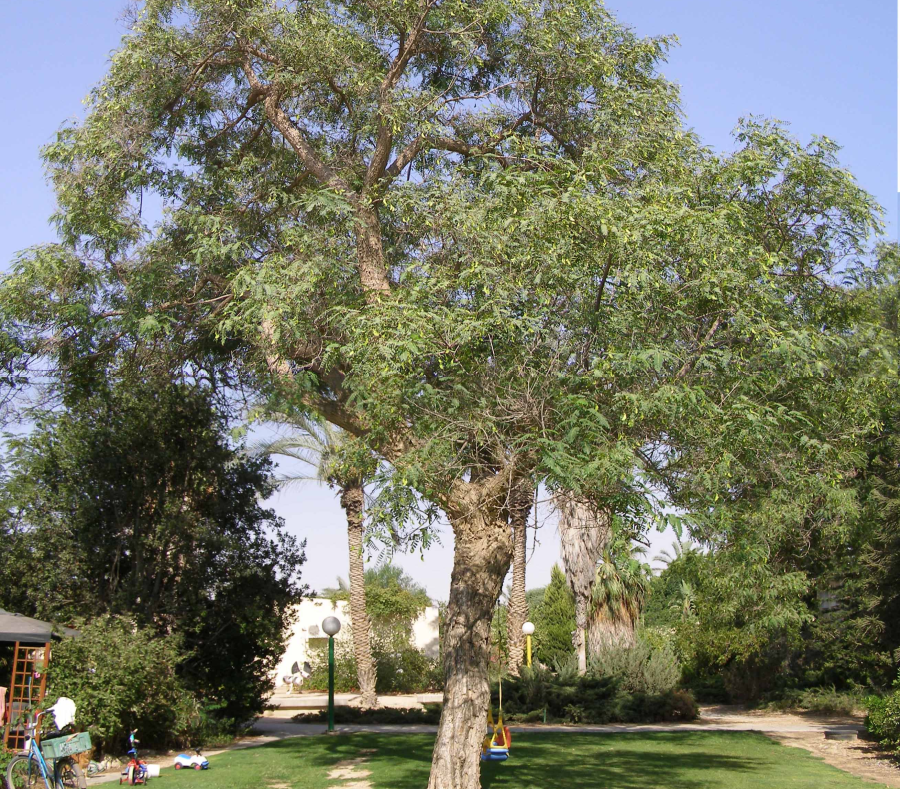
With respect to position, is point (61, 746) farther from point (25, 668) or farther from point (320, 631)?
point (320, 631)

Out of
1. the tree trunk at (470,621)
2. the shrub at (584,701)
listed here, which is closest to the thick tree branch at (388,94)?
the tree trunk at (470,621)

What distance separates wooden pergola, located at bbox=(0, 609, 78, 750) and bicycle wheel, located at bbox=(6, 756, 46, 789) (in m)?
1.87

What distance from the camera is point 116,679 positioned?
13.6m

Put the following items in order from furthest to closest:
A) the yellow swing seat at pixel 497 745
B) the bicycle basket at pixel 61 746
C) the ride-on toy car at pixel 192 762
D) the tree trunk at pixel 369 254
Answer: the ride-on toy car at pixel 192 762, the yellow swing seat at pixel 497 745, the tree trunk at pixel 369 254, the bicycle basket at pixel 61 746

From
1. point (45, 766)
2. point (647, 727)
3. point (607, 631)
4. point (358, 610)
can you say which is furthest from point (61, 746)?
point (607, 631)

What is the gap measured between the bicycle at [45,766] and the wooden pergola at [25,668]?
6.33 feet

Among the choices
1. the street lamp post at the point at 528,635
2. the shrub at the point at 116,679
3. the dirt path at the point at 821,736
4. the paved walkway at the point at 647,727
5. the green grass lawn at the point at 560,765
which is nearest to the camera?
the green grass lawn at the point at 560,765

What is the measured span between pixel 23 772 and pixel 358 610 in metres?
14.7

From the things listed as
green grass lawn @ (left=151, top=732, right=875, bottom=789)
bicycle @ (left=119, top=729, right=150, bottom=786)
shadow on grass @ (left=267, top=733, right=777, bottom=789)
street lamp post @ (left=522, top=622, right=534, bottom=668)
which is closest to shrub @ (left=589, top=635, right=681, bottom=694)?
street lamp post @ (left=522, top=622, right=534, bottom=668)

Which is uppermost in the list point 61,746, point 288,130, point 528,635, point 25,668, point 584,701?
point 288,130

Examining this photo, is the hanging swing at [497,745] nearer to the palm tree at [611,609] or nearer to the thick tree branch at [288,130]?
the thick tree branch at [288,130]

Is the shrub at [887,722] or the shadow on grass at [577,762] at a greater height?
the shrub at [887,722]

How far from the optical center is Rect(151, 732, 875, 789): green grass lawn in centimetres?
1170

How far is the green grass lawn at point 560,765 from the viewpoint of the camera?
38.4 feet
